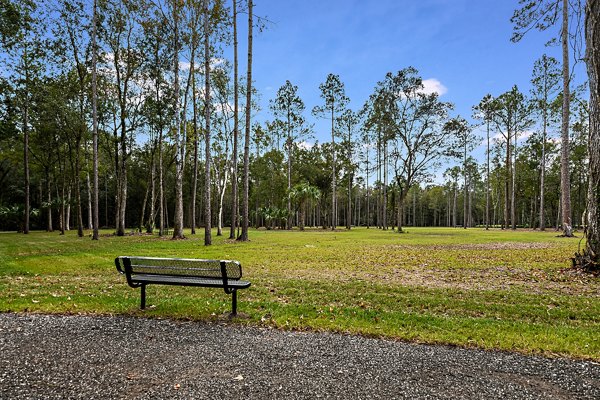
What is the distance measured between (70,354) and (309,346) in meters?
2.65

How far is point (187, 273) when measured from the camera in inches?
221

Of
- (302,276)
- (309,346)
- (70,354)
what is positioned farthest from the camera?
(302,276)

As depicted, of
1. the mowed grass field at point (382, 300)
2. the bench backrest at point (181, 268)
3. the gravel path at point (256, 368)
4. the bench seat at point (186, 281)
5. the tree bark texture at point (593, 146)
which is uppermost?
the tree bark texture at point (593, 146)

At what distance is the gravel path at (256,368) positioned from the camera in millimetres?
3059

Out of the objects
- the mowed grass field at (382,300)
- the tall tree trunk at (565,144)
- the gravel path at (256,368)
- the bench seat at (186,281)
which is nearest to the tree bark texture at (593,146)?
the mowed grass field at (382,300)

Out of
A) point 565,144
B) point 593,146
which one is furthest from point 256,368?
point 565,144

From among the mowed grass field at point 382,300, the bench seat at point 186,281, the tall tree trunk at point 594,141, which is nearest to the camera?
the mowed grass field at point 382,300

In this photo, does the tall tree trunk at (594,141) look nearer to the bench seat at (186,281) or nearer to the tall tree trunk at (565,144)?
the bench seat at (186,281)

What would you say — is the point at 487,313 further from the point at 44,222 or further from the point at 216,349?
the point at 44,222

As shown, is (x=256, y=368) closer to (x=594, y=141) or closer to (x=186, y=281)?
(x=186, y=281)

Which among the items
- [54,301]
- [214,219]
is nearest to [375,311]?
[54,301]

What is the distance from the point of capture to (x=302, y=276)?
8.95 metres

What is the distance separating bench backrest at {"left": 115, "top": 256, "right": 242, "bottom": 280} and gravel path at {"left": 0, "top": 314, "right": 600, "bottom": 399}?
35.7 inches

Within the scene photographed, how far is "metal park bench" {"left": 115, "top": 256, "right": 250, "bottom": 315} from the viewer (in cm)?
523
